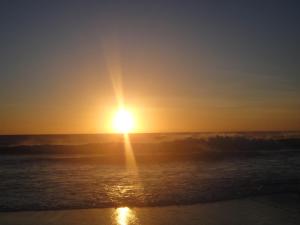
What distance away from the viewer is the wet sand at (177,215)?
942cm

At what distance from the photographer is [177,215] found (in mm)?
10094

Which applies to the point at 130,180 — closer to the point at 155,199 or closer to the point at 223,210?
the point at 155,199

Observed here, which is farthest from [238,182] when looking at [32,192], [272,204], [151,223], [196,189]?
[32,192]

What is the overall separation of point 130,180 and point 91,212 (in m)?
6.22

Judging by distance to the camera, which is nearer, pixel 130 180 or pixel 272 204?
pixel 272 204

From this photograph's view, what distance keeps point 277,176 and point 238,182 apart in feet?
9.80

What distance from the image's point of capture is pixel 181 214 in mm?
10180

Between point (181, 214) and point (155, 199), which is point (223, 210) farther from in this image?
point (155, 199)

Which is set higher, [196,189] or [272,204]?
[196,189]

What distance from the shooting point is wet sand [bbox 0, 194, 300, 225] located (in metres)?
9.42

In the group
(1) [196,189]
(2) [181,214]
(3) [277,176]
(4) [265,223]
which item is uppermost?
(3) [277,176]

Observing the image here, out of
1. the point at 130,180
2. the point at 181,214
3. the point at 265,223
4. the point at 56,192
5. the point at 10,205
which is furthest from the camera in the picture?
the point at 130,180

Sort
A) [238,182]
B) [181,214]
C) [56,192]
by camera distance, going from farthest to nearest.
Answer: [238,182] → [56,192] → [181,214]

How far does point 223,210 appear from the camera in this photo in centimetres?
1068
